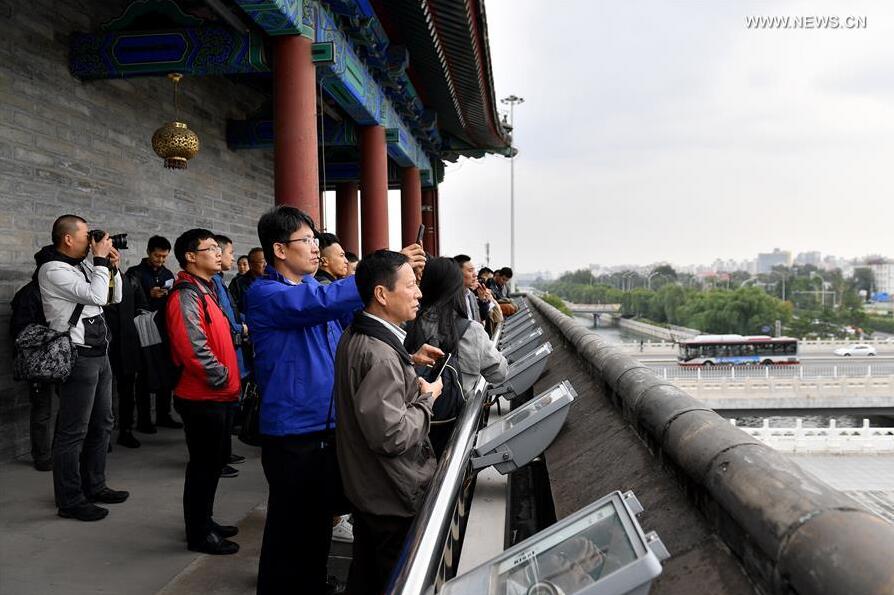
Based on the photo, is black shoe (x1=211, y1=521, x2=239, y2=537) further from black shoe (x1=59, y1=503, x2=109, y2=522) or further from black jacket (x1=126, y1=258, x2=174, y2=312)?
black jacket (x1=126, y1=258, x2=174, y2=312)

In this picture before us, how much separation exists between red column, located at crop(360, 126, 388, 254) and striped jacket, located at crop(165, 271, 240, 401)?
588 cm

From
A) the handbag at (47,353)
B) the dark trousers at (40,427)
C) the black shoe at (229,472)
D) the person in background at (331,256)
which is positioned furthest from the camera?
the dark trousers at (40,427)

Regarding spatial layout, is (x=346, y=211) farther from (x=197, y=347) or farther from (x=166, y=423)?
(x=197, y=347)

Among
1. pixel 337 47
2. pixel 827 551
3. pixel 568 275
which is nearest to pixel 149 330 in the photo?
pixel 337 47

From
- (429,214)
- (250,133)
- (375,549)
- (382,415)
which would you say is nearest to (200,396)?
(375,549)

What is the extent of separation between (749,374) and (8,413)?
38.6 m

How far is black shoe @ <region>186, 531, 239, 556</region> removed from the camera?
131 inches

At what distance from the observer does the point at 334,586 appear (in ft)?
9.87

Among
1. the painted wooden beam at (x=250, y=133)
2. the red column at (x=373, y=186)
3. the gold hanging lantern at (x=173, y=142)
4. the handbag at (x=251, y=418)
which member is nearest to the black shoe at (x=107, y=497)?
the handbag at (x=251, y=418)

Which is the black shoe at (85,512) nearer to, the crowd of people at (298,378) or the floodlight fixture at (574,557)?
the crowd of people at (298,378)

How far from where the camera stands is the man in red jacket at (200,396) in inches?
130

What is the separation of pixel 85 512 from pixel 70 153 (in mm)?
3297

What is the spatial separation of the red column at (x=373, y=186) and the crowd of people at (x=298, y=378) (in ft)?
16.6

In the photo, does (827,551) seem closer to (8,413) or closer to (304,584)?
(304,584)
